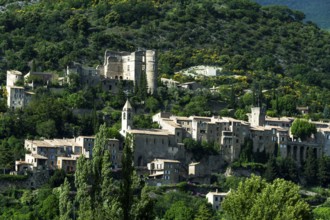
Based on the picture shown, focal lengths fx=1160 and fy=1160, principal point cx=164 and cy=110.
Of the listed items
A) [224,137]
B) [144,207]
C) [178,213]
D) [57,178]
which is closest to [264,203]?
[144,207]

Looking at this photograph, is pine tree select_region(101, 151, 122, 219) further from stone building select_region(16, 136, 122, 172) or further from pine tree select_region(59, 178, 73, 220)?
stone building select_region(16, 136, 122, 172)

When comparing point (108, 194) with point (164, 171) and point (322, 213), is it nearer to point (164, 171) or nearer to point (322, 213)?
point (322, 213)

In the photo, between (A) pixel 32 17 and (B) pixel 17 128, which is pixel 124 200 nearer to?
(B) pixel 17 128

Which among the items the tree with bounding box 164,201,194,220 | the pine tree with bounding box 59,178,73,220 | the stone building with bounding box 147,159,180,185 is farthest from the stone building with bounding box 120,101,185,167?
the pine tree with bounding box 59,178,73,220

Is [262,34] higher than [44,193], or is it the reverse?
[262,34]

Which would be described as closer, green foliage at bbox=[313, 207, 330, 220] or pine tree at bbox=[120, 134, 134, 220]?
pine tree at bbox=[120, 134, 134, 220]

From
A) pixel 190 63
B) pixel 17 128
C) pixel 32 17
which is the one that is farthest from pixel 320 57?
pixel 17 128
